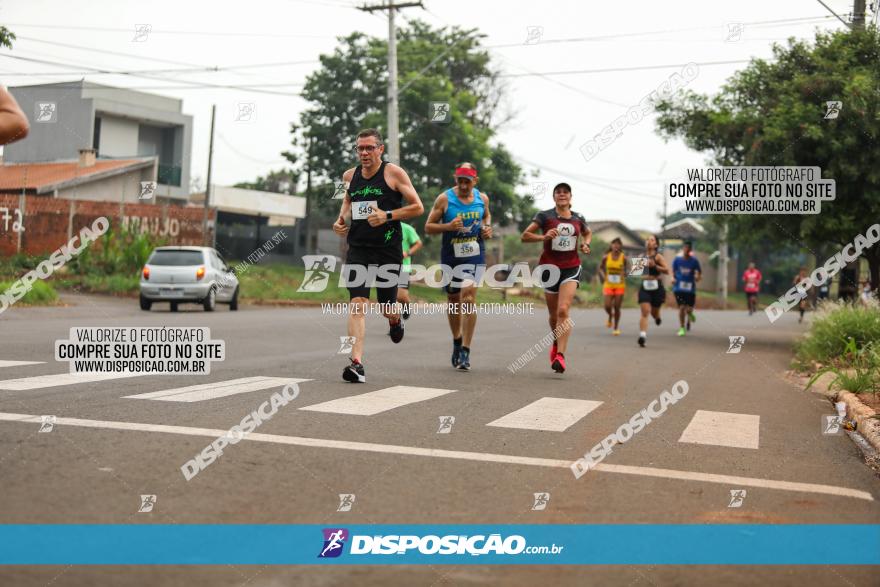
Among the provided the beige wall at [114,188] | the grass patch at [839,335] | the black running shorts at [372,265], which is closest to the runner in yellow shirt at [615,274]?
the grass patch at [839,335]

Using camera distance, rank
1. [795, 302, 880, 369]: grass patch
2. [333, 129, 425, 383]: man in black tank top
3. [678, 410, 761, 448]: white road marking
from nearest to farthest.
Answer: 1. [678, 410, 761, 448]: white road marking
2. [333, 129, 425, 383]: man in black tank top
3. [795, 302, 880, 369]: grass patch

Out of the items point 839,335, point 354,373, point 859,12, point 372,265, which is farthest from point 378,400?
point 859,12

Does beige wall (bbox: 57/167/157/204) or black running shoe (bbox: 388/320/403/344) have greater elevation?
beige wall (bbox: 57/167/157/204)

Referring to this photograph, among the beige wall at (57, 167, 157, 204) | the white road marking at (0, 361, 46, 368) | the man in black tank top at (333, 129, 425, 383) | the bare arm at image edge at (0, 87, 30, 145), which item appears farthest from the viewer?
the beige wall at (57, 167, 157, 204)

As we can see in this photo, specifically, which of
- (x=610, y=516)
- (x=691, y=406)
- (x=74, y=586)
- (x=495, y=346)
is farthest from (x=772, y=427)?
(x=495, y=346)

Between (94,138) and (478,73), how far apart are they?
20.0 metres

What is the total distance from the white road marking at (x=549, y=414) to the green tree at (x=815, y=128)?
423 inches

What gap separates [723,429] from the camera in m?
7.32

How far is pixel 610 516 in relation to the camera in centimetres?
443

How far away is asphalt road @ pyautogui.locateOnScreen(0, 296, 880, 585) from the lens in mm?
3734

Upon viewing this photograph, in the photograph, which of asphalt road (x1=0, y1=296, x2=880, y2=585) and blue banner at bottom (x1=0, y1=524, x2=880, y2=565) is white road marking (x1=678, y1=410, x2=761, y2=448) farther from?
blue banner at bottom (x1=0, y1=524, x2=880, y2=565)

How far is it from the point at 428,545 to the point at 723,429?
4060 millimetres

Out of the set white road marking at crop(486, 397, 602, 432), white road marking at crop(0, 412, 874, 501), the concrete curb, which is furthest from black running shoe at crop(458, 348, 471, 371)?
white road marking at crop(0, 412, 874, 501)

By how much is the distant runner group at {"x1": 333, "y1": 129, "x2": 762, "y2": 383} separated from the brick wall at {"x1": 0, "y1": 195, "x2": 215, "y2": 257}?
1623 centimetres
